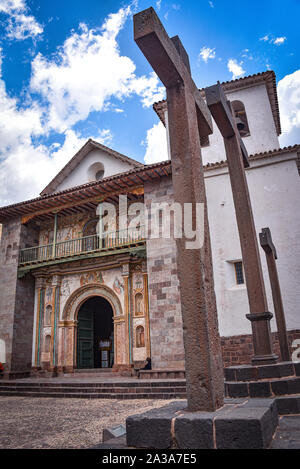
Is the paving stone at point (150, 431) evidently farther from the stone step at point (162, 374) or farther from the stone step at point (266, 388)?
the stone step at point (162, 374)

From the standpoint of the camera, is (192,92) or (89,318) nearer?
(192,92)

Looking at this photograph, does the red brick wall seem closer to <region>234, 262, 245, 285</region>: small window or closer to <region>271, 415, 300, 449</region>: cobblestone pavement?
<region>234, 262, 245, 285</region>: small window

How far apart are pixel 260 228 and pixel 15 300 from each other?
985cm

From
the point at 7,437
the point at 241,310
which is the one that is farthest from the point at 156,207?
the point at 7,437

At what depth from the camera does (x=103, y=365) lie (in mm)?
15578

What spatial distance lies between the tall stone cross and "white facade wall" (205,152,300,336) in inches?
339

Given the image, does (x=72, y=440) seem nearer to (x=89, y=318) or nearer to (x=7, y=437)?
(x=7, y=437)

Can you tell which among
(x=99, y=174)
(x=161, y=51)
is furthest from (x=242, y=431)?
(x=99, y=174)

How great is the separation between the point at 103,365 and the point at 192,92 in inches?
560

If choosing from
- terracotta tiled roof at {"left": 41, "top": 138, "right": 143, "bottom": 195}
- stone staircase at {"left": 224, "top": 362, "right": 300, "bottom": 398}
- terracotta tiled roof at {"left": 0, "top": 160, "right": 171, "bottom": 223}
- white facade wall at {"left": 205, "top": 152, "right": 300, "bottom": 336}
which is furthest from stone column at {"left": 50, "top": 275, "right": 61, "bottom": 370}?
stone staircase at {"left": 224, "top": 362, "right": 300, "bottom": 398}

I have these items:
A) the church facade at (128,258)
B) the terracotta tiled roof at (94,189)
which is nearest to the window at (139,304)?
the church facade at (128,258)

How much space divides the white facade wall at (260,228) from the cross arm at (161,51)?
8.59m

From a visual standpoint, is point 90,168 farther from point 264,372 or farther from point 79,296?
point 264,372

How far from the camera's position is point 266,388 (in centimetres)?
365
